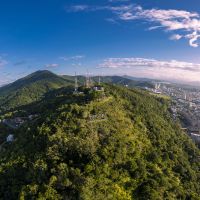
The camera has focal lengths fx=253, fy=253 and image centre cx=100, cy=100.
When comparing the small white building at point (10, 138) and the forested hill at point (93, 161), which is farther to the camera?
the small white building at point (10, 138)

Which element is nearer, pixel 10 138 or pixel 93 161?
pixel 93 161

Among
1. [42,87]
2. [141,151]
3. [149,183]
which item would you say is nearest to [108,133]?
[141,151]

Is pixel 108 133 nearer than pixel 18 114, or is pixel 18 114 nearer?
pixel 108 133

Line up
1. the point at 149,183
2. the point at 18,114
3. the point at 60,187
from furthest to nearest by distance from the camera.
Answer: the point at 18,114
the point at 149,183
the point at 60,187

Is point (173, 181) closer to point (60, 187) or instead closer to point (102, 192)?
point (102, 192)

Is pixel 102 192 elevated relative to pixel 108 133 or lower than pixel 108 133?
lower

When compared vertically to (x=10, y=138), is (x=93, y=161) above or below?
below

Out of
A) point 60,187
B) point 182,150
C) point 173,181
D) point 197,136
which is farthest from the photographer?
point 197,136

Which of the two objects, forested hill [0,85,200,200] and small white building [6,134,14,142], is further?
small white building [6,134,14,142]
